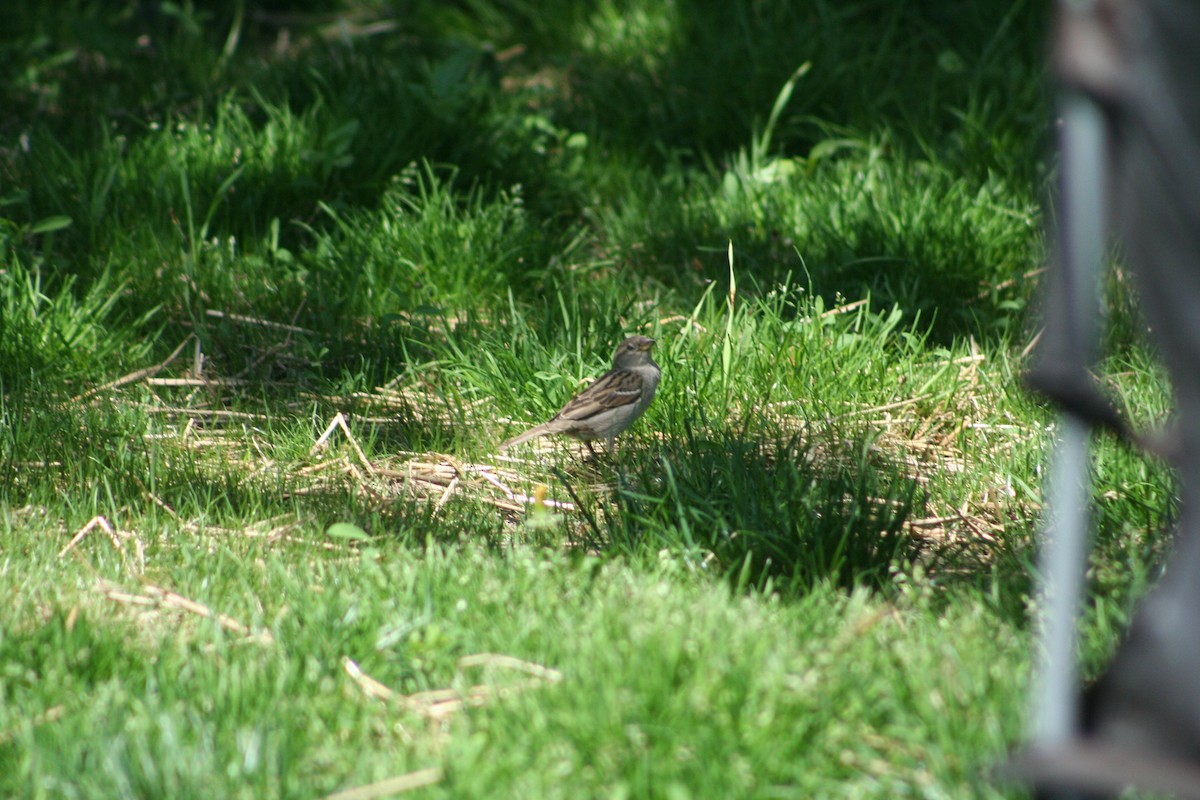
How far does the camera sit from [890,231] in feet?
18.4

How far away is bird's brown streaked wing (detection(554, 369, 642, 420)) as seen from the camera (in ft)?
14.5

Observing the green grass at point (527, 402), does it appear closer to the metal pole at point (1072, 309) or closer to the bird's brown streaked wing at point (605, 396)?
the bird's brown streaked wing at point (605, 396)

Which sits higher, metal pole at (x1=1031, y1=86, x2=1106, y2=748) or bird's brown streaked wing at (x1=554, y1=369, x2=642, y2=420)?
metal pole at (x1=1031, y1=86, x2=1106, y2=748)

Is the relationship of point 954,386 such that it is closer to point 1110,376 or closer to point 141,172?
point 1110,376

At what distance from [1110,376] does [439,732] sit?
317cm

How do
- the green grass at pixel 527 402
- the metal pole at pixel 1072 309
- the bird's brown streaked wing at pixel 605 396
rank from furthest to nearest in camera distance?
the bird's brown streaked wing at pixel 605 396 → the green grass at pixel 527 402 → the metal pole at pixel 1072 309

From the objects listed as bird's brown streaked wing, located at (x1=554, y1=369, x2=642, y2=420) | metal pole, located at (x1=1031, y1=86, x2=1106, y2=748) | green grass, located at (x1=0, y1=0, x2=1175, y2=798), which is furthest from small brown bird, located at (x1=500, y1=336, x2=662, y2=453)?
metal pole, located at (x1=1031, y1=86, x2=1106, y2=748)

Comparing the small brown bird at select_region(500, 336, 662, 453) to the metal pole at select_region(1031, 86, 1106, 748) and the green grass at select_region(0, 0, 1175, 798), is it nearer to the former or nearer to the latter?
the green grass at select_region(0, 0, 1175, 798)

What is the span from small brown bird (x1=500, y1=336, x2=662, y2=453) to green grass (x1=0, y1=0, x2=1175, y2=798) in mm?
121

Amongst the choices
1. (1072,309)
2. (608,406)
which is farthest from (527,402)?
(1072,309)

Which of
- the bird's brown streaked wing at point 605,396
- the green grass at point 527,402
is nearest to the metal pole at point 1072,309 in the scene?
the green grass at point 527,402

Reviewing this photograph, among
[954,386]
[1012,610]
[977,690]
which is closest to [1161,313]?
[977,690]

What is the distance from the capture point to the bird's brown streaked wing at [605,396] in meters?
4.43

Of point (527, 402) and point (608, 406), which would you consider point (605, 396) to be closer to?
point (608, 406)
